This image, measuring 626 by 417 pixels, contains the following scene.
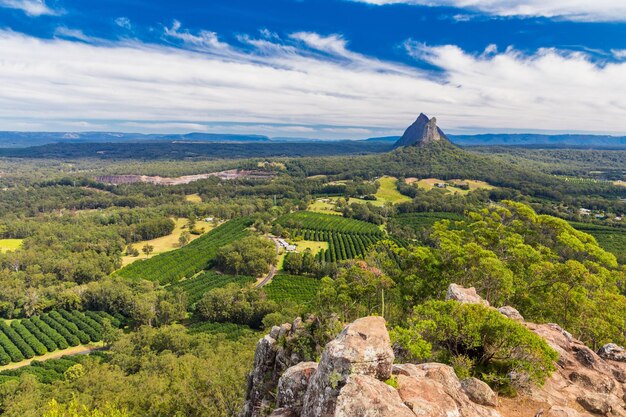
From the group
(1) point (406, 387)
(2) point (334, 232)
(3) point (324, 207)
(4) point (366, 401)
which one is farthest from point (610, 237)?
(4) point (366, 401)

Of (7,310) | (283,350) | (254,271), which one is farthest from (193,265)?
(283,350)

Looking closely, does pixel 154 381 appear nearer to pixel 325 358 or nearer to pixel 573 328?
pixel 325 358

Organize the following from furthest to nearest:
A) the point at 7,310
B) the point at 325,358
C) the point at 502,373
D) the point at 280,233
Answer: the point at 280,233
the point at 7,310
the point at 502,373
the point at 325,358

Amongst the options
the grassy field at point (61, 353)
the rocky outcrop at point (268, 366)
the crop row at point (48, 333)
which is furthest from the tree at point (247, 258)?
the rocky outcrop at point (268, 366)

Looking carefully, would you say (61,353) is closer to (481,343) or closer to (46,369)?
(46,369)

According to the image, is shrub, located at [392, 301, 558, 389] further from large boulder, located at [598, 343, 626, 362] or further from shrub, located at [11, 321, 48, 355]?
shrub, located at [11, 321, 48, 355]
